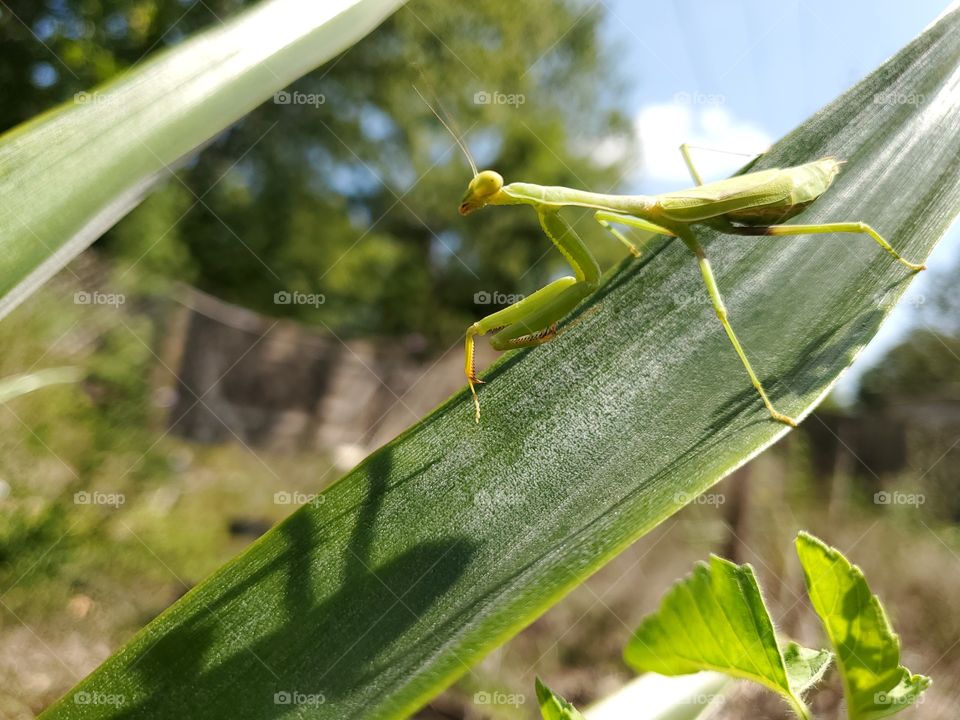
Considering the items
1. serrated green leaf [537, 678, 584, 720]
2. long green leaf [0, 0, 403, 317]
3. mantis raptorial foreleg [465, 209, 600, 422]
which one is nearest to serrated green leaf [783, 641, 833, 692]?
serrated green leaf [537, 678, 584, 720]

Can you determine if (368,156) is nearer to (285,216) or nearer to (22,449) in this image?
(285,216)

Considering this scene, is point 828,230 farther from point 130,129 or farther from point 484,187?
point 130,129

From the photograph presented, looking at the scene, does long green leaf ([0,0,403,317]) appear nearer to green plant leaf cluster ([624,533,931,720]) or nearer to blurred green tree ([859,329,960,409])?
green plant leaf cluster ([624,533,931,720])

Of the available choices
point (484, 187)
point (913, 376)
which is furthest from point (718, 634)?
point (913, 376)

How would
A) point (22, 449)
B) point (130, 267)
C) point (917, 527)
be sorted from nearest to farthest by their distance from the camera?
1. point (22, 449)
2. point (917, 527)
3. point (130, 267)

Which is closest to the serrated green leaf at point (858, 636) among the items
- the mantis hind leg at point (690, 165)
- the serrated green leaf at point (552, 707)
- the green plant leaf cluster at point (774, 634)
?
the green plant leaf cluster at point (774, 634)

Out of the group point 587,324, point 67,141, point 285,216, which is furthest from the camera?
point 285,216

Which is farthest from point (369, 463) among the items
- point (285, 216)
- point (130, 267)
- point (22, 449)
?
point (285, 216)
